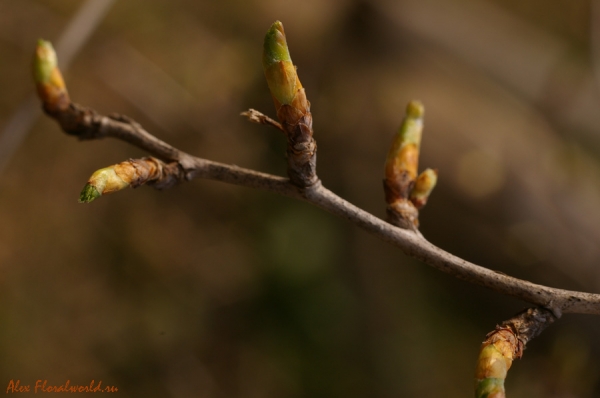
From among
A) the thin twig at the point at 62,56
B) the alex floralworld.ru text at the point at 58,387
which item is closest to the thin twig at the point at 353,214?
the thin twig at the point at 62,56

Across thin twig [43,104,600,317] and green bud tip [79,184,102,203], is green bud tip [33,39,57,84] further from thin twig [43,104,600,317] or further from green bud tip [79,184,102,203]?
green bud tip [79,184,102,203]

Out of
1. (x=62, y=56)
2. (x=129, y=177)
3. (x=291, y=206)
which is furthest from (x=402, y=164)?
(x=291, y=206)

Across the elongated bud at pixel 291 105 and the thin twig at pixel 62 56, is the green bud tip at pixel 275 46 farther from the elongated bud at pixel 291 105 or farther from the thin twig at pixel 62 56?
the thin twig at pixel 62 56

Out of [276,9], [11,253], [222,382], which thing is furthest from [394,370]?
[276,9]

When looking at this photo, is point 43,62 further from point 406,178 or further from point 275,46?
point 406,178

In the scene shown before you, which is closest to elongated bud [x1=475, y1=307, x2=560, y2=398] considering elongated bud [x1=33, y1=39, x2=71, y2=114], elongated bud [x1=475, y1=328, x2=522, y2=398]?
elongated bud [x1=475, y1=328, x2=522, y2=398]

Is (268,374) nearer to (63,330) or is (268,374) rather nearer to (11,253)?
(63,330)

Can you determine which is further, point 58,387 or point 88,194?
point 58,387
